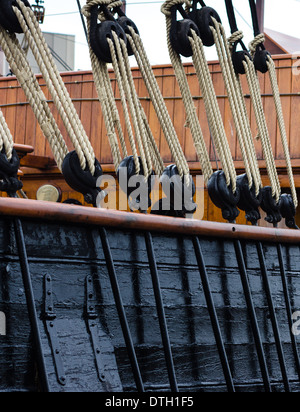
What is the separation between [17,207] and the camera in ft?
5.28

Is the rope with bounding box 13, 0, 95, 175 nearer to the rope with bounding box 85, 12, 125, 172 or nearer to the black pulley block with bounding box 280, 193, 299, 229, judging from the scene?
the rope with bounding box 85, 12, 125, 172

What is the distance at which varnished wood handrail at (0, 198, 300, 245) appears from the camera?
64.1 inches

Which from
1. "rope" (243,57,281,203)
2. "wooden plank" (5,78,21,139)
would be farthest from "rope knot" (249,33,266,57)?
"wooden plank" (5,78,21,139)

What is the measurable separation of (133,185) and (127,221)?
1.22 ft

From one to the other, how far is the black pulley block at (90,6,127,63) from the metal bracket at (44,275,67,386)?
2.90ft

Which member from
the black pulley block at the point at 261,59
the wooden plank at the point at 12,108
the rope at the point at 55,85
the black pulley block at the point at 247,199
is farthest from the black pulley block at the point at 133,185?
the wooden plank at the point at 12,108

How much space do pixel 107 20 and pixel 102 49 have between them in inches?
4.2

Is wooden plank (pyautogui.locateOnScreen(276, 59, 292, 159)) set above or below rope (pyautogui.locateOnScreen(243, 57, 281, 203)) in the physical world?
above

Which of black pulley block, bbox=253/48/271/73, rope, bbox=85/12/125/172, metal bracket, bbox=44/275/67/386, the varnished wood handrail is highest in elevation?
black pulley block, bbox=253/48/271/73

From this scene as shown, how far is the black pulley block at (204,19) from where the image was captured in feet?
9.12

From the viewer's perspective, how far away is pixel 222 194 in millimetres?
2600

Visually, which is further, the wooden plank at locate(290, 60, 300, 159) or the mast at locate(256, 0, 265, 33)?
the mast at locate(256, 0, 265, 33)

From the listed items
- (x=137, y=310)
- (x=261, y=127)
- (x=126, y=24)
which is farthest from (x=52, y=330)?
(x=261, y=127)

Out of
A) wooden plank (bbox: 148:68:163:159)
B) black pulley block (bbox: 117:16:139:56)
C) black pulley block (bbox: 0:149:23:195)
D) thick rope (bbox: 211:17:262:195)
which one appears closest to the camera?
black pulley block (bbox: 0:149:23:195)
